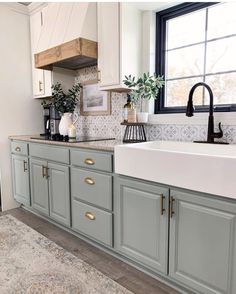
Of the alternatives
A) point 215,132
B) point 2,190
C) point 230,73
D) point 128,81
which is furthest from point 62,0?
point 2,190

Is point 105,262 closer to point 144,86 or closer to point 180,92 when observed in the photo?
point 144,86

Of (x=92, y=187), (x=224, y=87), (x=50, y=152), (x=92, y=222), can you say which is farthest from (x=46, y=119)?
(x=224, y=87)

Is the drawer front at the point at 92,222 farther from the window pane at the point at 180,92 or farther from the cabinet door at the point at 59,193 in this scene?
the window pane at the point at 180,92

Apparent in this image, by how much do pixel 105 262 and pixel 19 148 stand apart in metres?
1.65

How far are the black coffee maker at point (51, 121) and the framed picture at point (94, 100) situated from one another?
1.01ft

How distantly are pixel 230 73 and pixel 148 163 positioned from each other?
3.42ft

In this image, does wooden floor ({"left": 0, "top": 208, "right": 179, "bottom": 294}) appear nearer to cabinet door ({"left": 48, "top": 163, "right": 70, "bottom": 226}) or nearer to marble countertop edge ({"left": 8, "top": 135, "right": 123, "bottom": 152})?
cabinet door ({"left": 48, "top": 163, "right": 70, "bottom": 226})

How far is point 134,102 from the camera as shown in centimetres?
223

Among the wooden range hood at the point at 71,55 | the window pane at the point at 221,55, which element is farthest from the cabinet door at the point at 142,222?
the wooden range hood at the point at 71,55

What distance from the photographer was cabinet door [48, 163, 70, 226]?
2160 millimetres

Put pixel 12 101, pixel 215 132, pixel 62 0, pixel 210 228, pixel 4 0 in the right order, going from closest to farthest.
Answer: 1. pixel 210 228
2. pixel 215 132
3. pixel 62 0
4. pixel 4 0
5. pixel 12 101

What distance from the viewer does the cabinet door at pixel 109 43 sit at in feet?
6.64

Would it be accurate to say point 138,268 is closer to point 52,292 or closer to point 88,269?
point 88,269

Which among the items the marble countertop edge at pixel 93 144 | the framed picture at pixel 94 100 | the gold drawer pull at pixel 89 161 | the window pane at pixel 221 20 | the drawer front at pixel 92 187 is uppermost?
the window pane at pixel 221 20
